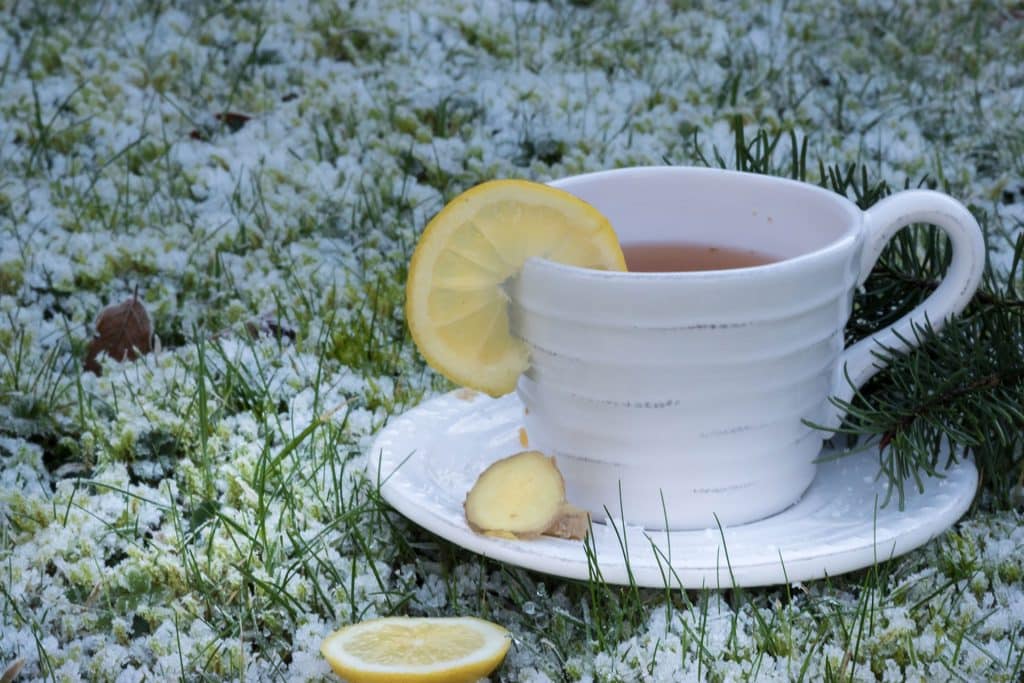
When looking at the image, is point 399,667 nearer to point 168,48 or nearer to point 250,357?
point 250,357

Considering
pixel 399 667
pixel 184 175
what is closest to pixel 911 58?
pixel 184 175

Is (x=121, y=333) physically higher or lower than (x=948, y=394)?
lower

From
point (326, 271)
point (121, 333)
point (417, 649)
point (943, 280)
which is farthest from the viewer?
point (326, 271)

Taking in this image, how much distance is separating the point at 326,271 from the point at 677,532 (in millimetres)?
1036

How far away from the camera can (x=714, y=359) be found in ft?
4.30

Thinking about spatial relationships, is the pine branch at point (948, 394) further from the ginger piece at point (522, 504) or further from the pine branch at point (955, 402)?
the ginger piece at point (522, 504)

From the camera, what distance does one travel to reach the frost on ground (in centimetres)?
133

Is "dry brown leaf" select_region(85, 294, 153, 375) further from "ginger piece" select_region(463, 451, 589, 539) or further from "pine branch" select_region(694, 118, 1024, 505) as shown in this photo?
"pine branch" select_region(694, 118, 1024, 505)

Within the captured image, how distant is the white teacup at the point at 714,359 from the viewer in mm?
1296

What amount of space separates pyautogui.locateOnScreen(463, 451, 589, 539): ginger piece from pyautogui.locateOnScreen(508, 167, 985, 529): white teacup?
57 millimetres

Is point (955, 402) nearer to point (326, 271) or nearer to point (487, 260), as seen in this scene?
point (487, 260)

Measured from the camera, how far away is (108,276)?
7.21ft

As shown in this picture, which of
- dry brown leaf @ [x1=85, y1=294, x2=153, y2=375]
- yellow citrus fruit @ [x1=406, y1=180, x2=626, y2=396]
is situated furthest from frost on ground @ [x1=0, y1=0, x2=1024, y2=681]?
yellow citrus fruit @ [x1=406, y1=180, x2=626, y2=396]

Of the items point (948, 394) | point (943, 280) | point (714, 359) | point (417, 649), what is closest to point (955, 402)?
point (948, 394)
